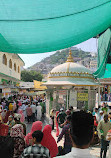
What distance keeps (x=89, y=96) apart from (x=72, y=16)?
8390 mm

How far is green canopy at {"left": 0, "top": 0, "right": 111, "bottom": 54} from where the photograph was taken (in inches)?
129

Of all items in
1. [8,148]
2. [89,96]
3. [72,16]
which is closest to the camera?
[8,148]

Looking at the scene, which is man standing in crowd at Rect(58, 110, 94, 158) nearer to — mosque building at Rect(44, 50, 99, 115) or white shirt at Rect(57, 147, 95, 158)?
white shirt at Rect(57, 147, 95, 158)

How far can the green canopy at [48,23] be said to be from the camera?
327 centimetres

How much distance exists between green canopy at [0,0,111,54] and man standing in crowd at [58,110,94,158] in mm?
2067

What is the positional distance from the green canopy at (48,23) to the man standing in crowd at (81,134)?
2.07 metres

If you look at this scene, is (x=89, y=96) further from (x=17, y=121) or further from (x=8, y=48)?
(x=8, y=48)

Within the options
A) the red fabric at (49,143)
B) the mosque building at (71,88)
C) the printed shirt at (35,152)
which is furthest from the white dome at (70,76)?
the printed shirt at (35,152)

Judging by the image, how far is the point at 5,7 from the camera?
10.4ft

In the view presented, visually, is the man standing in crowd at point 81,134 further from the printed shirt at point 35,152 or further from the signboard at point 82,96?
the signboard at point 82,96

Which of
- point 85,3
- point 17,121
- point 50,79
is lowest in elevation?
point 17,121

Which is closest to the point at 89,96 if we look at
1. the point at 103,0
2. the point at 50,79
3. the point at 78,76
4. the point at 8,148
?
the point at 78,76

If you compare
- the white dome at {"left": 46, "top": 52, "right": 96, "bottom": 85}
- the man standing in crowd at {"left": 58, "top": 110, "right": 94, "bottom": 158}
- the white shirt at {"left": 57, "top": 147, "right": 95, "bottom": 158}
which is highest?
the white dome at {"left": 46, "top": 52, "right": 96, "bottom": 85}

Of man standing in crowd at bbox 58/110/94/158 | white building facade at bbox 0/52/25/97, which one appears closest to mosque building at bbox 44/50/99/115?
white building facade at bbox 0/52/25/97
